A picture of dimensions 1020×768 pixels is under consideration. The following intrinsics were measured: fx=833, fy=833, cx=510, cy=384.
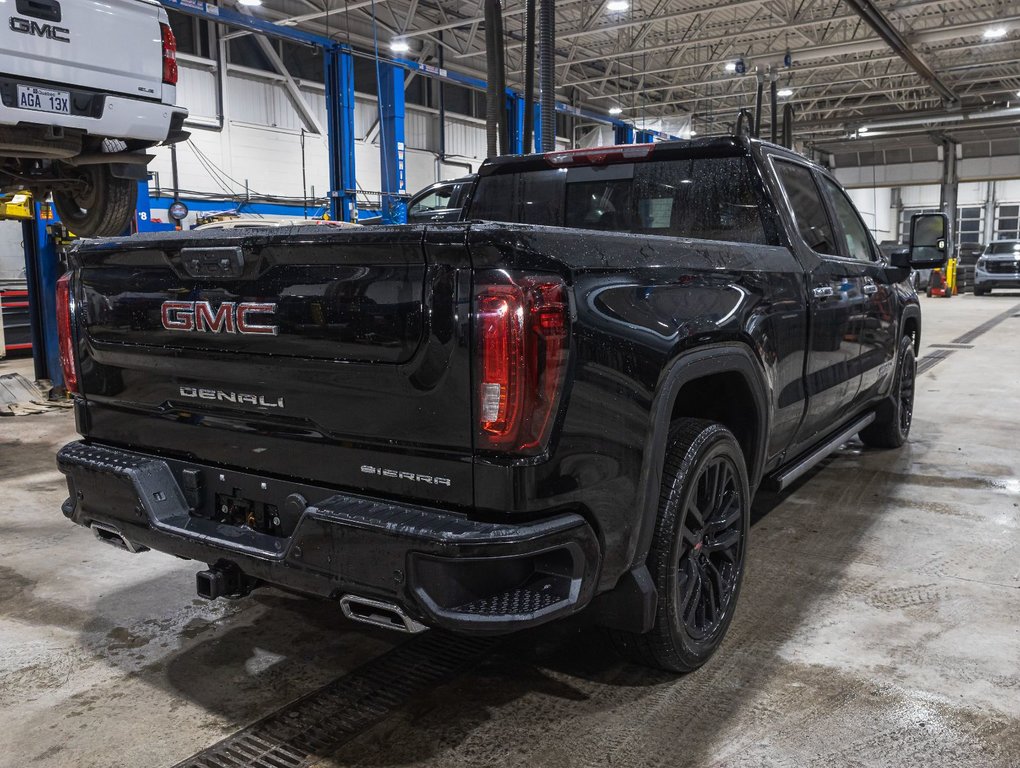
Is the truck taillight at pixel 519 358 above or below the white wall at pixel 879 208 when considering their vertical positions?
below

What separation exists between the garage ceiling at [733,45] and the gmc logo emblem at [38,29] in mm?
8569

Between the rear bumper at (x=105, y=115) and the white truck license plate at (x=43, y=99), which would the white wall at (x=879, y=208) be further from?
the white truck license plate at (x=43, y=99)

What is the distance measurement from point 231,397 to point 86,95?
12.8ft

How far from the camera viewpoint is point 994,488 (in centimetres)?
464

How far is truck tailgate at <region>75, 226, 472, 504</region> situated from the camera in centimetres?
187

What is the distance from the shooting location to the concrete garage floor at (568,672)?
2.19 m

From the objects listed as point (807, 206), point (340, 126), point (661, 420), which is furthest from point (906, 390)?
point (340, 126)

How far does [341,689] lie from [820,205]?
291 cm

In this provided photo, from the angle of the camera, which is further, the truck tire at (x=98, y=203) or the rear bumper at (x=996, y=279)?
the rear bumper at (x=996, y=279)

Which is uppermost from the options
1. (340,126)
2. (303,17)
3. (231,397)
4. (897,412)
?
(303,17)

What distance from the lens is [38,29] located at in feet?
15.7

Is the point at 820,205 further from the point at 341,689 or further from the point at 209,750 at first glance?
the point at 209,750

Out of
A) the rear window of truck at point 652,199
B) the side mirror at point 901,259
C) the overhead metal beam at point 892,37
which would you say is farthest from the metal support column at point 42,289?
the overhead metal beam at point 892,37

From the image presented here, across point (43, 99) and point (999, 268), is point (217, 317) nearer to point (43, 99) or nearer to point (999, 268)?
point (43, 99)
